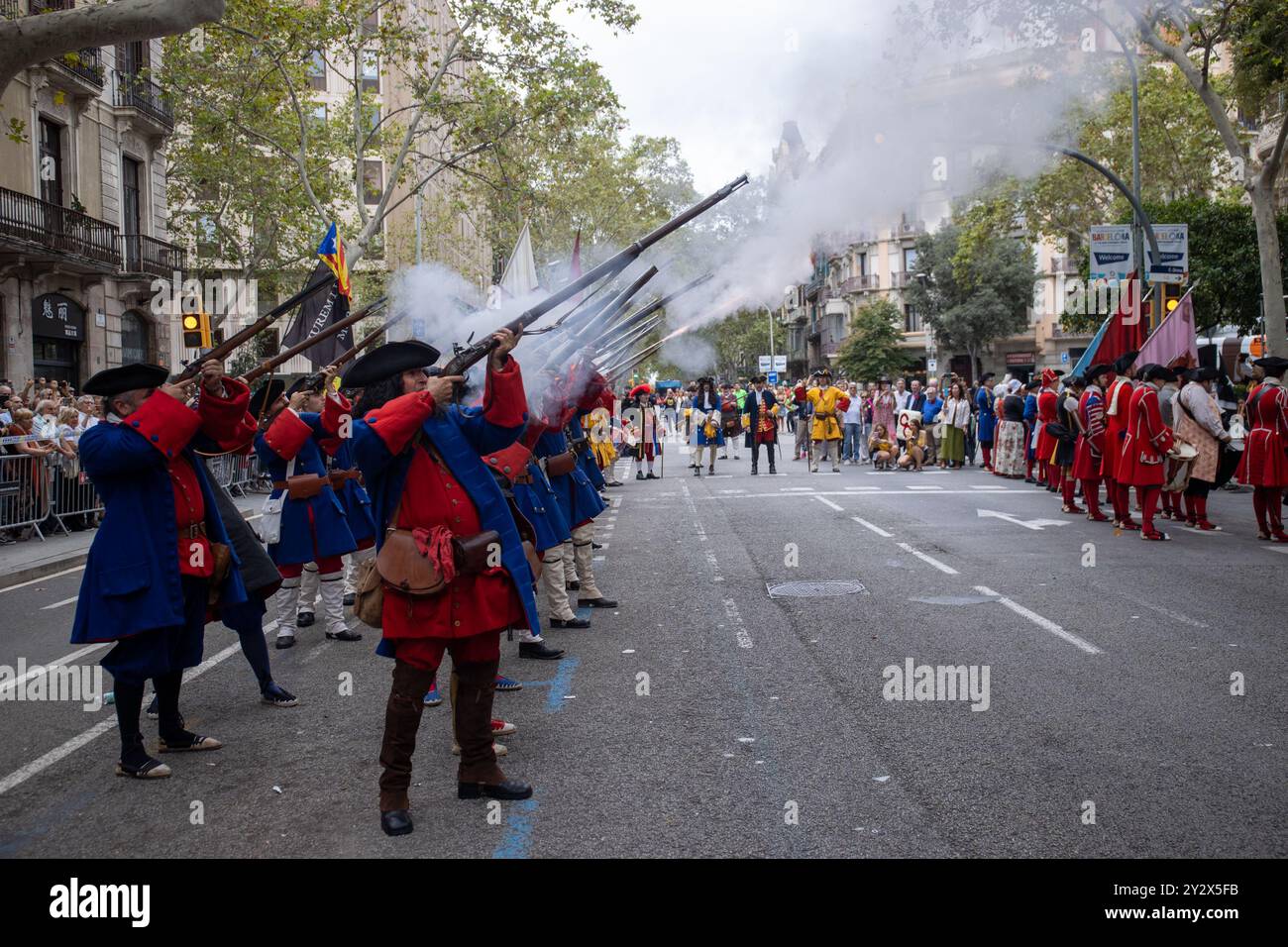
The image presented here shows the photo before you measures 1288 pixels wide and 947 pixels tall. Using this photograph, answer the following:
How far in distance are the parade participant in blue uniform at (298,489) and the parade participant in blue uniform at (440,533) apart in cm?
318

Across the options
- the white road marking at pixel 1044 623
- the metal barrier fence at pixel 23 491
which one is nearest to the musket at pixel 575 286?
the white road marking at pixel 1044 623

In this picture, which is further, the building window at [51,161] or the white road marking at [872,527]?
the building window at [51,161]

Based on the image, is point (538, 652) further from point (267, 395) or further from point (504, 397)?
point (504, 397)

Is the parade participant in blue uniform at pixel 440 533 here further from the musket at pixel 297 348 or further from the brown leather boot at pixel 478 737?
the musket at pixel 297 348

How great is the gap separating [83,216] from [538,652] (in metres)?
22.8

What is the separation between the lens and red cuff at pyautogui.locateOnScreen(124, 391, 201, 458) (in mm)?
5660

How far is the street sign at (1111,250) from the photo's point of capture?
2186 centimetres

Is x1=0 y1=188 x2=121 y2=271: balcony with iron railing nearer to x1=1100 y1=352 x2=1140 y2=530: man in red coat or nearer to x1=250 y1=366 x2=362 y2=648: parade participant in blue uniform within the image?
x1=250 y1=366 x2=362 y2=648: parade participant in blue uniform

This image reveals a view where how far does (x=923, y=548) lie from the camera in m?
13.2

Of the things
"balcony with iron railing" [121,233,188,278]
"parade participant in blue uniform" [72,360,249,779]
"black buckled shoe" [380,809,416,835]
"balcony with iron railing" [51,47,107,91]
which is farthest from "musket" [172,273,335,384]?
"balcony with iron railing" [121,233,188,278]

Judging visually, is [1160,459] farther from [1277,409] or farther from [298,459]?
[298,459]

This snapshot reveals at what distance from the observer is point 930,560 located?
40.3ft

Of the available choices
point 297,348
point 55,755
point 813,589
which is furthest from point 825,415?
point 55,755
